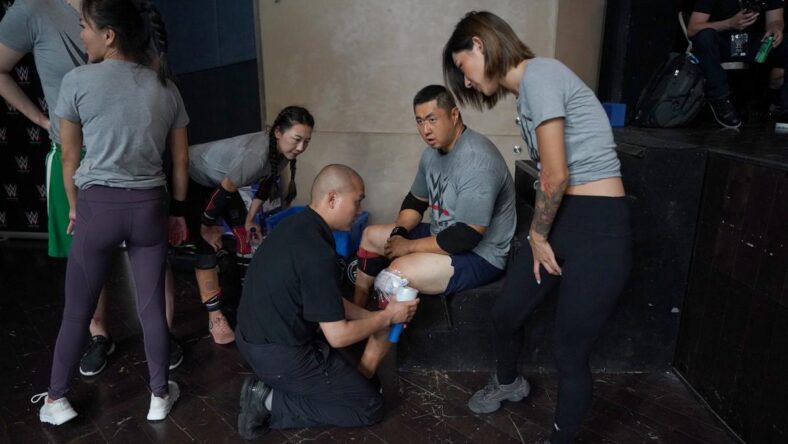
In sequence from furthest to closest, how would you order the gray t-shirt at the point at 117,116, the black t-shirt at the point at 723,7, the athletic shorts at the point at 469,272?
the black t-shirt at the point at 723,7, the athletic shorts at the point at 469,272, the gray t-shirt at the point at 117,116

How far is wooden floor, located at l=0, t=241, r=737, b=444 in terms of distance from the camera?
1885 millimetres

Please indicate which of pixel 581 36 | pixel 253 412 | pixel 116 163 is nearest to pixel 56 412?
pixel 253 412

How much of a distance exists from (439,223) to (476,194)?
29 centimetres

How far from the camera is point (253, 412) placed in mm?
1877

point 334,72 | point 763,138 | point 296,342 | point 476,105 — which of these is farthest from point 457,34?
point 334,72

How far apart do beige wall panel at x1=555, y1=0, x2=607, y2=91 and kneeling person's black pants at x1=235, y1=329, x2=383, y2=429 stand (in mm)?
2694

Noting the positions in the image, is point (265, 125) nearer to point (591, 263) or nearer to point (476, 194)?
point (476, 194)

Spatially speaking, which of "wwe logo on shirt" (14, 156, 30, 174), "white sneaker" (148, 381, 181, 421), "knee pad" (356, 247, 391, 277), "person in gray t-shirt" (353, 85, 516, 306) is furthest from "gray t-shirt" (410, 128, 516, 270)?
"wwe logo on shirt" (14, 156, 30, 174)

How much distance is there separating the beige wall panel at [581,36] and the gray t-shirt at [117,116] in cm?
275

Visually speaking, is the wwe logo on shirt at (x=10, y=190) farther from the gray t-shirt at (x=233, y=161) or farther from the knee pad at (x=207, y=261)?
the knee pad at (x=207, y=261)

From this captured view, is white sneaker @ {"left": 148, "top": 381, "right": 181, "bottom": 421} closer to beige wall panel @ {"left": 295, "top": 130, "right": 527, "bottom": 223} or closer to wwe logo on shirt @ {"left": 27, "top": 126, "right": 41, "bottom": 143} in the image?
beige wall panel @ {"left": 295, "top": 130, "right": 527, "bottom": 223}

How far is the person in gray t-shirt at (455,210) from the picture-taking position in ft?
6.60

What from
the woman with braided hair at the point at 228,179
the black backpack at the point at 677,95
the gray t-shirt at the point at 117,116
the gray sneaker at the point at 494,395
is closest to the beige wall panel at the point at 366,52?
the black backpack at the point at 677,95

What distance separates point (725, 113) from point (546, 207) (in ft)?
7.98
